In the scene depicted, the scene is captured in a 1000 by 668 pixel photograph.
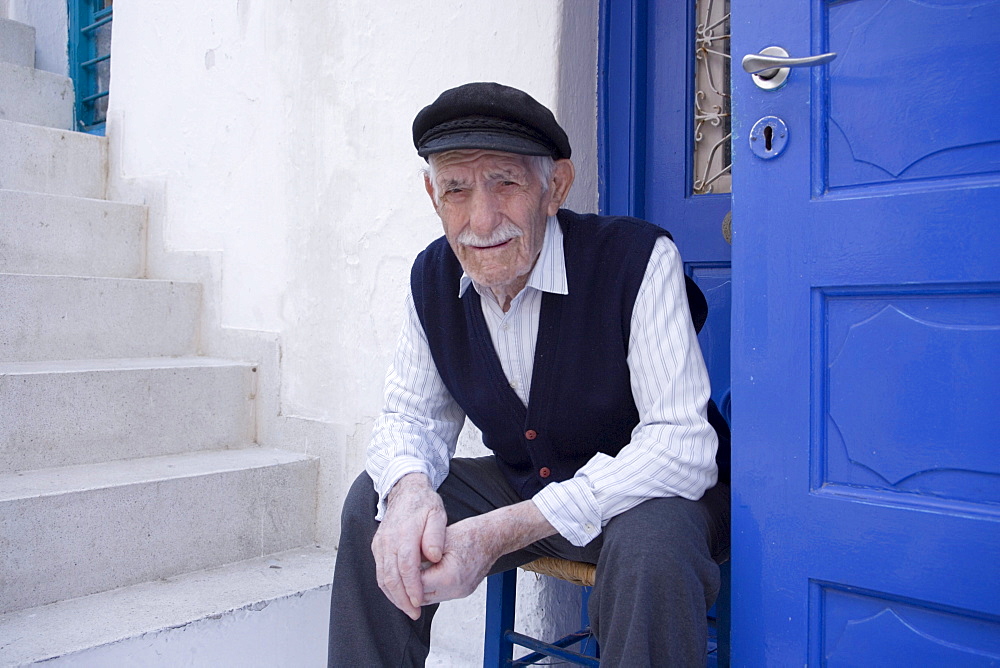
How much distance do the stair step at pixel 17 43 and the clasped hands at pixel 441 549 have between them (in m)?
4.90

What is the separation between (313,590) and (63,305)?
4.75ft

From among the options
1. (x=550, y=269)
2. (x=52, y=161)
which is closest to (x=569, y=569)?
(x=550, y=269)

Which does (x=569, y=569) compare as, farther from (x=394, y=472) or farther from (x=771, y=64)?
(x=771, y=64)

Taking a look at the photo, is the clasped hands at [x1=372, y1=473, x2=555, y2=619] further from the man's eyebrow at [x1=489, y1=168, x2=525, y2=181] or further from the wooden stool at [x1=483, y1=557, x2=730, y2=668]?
the man's eyebrow at [x1=489, y1=168, x2=525, y2=181]

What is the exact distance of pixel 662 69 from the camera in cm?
218

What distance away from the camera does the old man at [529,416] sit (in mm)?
1383

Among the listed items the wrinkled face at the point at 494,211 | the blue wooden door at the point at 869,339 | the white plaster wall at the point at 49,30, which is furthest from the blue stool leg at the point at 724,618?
the white plaster wall at the point at 49,30

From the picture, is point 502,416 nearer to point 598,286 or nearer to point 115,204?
point 598,286

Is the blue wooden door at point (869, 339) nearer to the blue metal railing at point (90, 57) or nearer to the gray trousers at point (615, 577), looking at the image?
the gray trousers at point (615, 577)

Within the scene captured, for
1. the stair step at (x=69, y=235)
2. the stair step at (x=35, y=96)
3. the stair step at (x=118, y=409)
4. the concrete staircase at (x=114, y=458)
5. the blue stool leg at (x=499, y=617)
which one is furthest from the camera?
the stair step at (x=35, y=96)

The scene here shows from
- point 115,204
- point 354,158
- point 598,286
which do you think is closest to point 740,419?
point 598,286

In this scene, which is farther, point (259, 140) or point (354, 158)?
point (259, 140)

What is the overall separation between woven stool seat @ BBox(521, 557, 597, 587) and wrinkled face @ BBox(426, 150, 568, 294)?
59cm

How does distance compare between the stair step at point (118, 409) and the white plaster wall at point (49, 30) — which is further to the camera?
the white plaster wall at point (49, 30)
